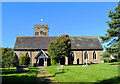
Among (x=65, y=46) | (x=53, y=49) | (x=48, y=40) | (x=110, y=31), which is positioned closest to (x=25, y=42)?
(x=48, y=40)

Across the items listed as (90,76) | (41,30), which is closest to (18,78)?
(90,76)

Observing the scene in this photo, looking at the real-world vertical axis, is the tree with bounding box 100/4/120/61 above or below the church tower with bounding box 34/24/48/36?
below

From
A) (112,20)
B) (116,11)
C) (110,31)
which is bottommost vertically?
(110,31)

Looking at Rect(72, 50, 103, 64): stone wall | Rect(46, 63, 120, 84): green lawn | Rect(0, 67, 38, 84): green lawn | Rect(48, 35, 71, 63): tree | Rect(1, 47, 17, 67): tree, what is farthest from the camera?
Rect(72, 50, 103, 64): stone wall

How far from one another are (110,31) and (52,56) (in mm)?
17406

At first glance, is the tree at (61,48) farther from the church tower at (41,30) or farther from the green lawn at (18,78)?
the church tower at (41,30)

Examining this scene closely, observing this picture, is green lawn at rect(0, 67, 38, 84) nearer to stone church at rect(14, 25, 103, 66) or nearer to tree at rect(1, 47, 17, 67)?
tree at rect(1, 47, 17, 67)

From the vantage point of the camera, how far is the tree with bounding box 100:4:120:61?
893 inches

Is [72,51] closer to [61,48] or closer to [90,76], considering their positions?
[61,48]

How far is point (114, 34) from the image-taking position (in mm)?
23781

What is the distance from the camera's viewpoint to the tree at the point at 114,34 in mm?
22688

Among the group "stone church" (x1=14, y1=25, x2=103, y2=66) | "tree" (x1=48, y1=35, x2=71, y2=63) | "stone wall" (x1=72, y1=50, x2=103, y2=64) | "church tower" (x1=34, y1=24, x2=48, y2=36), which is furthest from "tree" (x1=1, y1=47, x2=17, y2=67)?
"church tower" (x1=34, y1=24, x2=48, y2=36)

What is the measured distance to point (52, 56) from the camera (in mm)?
36656

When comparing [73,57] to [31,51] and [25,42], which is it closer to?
[31,51]
